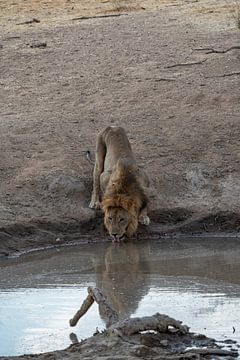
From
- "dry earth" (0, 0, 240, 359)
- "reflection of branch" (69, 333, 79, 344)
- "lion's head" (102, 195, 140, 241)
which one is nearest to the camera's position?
"reflection of branch" (69, 333, 79, 344)

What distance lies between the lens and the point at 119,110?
43.4 feet

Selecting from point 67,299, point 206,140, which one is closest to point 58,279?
point 67,299

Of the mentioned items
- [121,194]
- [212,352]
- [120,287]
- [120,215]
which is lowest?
[120,215]

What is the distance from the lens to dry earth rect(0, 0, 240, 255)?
11.1 metres

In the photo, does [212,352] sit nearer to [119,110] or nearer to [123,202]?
[123,202]

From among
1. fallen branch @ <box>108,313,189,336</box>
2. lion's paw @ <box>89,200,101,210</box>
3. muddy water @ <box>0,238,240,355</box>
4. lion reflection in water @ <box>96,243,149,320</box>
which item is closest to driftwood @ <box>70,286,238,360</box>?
fallen branch @ <box>108,313,189,336</box>

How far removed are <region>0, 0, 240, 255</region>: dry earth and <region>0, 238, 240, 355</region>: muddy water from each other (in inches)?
18.3

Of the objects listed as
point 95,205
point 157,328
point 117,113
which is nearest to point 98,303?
point 157,328

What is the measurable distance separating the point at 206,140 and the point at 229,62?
256 centimetres

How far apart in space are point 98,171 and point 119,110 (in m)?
1.84

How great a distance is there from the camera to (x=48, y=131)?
12602 millimetres

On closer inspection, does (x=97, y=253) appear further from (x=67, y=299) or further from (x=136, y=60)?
(x=136, y=60)

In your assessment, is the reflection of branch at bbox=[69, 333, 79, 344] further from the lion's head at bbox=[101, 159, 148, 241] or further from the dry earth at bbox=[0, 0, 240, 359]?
the lion's head at bbox=[101, 159, 148, 241]

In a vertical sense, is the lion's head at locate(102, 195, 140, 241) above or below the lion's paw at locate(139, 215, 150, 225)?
above
